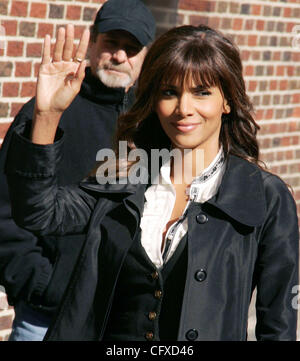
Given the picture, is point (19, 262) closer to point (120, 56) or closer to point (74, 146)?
point (74, 146)

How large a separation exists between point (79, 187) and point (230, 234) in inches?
21.5

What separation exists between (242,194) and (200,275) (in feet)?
1.17

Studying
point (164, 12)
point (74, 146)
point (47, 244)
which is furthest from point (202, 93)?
point (164, 12)

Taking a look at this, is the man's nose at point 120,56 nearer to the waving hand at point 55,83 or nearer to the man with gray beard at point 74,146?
the man with gray beard at point 74,146

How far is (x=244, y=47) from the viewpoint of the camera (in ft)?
19.3

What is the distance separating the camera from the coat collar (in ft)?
9.35

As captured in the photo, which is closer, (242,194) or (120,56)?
(242,194)

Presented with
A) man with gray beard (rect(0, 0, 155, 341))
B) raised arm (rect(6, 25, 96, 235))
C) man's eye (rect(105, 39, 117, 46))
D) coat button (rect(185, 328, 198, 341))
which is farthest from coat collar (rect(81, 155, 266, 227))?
man's eye (rect(105, 39, 117, 46))

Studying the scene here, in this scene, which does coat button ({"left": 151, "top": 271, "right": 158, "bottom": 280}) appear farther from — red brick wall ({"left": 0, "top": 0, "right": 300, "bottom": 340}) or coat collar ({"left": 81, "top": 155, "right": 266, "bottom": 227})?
red brick wall ({"left": 0, "top": 0, "right": 300, "bottom": 340})

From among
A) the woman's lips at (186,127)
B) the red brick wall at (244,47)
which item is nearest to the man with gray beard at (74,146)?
the red brick wall at (244,47)

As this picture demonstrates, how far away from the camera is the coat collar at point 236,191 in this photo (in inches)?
112

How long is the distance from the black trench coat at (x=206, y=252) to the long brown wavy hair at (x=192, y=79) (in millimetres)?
219

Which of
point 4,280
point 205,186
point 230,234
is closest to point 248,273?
point 230,234

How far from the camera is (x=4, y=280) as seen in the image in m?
3.89
